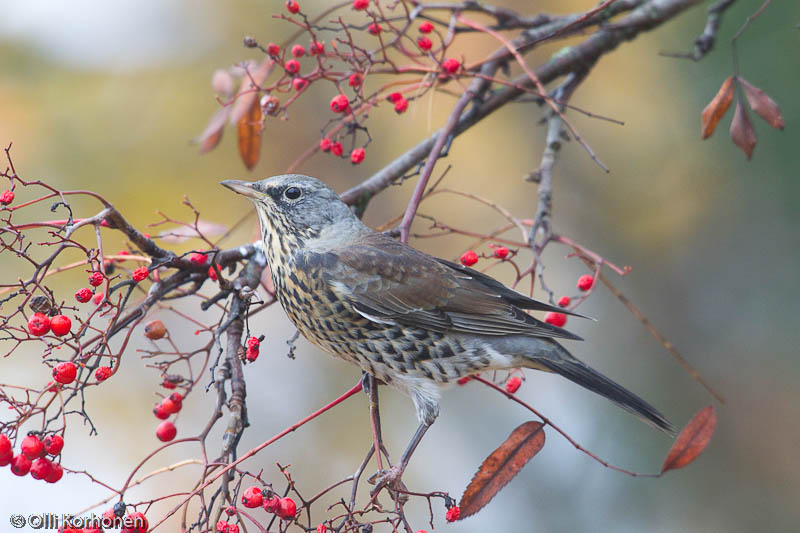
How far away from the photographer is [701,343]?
4980 millimetres

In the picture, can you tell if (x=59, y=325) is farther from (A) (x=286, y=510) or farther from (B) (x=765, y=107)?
(B) (x=765, y=107)

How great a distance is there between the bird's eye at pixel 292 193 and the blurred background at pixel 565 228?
51.1 inches

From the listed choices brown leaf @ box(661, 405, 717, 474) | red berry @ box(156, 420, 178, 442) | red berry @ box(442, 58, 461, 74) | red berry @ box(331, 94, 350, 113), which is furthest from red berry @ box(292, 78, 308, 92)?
brown leaf @ box(661, 405, 717, 474)

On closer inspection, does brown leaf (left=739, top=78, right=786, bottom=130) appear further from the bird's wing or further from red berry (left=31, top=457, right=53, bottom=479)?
red berry (left=31, top=457, right=53, bottom=479)

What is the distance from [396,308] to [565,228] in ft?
8.88

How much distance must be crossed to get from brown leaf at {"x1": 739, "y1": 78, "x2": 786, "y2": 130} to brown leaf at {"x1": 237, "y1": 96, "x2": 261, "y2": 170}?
1844mm

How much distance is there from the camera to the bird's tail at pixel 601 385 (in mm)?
2887

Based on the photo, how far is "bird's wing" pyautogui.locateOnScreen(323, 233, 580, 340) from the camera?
9.73 ft

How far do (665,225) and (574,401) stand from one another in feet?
4.63

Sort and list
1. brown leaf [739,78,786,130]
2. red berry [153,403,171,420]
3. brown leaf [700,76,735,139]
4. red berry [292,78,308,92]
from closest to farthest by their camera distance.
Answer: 1. red berry [153,403,171,420]
2. brown leaf [739,78,786,130]
3. brown leaf [700,76,735,139]
4. red berry [292,78,308,92]

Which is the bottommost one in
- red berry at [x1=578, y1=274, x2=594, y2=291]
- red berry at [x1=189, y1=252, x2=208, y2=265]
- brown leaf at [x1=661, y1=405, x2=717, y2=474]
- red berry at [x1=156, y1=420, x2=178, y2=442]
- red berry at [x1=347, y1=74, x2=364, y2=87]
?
brown leaf at [x1=661, y1=405, x2=717, y2=474]

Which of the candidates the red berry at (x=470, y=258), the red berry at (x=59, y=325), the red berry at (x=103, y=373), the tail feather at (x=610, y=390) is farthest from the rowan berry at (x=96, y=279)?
the tail feather at (x=610, y=390)

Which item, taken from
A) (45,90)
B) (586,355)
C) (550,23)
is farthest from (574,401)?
(45,90)

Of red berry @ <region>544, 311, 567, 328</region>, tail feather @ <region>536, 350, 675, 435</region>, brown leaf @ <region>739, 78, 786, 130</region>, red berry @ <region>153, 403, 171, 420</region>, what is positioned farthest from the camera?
red berry @ <region>544, 311, 567, 328</region>
